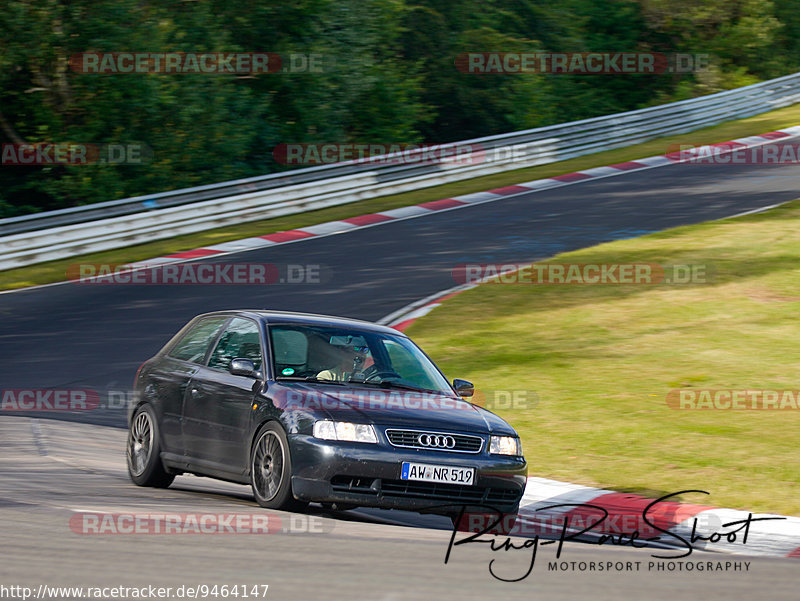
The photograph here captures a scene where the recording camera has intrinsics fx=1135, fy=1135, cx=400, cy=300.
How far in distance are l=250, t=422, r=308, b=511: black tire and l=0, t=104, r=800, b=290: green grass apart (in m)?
12.0

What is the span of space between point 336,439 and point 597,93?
39.6m

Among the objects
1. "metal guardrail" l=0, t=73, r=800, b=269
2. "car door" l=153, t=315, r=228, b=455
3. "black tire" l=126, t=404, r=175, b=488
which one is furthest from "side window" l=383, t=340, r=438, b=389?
"metal guardrail" l=0, t=73, r=800, b=269

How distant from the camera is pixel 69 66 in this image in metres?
28.7

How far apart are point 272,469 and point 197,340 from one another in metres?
1.94

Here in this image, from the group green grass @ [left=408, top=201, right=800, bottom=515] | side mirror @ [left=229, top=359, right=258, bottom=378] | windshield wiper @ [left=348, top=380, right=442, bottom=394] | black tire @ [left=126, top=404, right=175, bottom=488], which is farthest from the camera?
green grass @ [left=408, top=201, right=800, bottom=515]

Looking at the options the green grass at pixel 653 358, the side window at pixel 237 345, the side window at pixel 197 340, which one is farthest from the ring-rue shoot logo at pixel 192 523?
the green grass at pixel 653 358

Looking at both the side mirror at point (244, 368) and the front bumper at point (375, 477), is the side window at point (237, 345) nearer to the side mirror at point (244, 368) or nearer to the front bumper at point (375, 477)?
the side mirror at point (244, 368)

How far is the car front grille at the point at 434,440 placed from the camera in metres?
7.34

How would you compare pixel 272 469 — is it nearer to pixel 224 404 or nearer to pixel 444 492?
pixel 224 404

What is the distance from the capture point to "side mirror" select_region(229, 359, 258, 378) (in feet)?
25.9

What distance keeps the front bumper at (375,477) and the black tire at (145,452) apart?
196 centimetres

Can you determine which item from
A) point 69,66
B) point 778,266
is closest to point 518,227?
point 778,266

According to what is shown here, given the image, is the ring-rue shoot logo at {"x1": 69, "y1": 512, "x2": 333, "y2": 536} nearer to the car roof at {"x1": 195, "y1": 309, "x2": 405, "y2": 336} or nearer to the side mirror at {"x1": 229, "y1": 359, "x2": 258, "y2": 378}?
the side mirror at {"x1": 229, "y1": 359, "x2": 258, "y2": 378}

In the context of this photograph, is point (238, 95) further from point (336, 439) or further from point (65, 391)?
point (336, 439)
